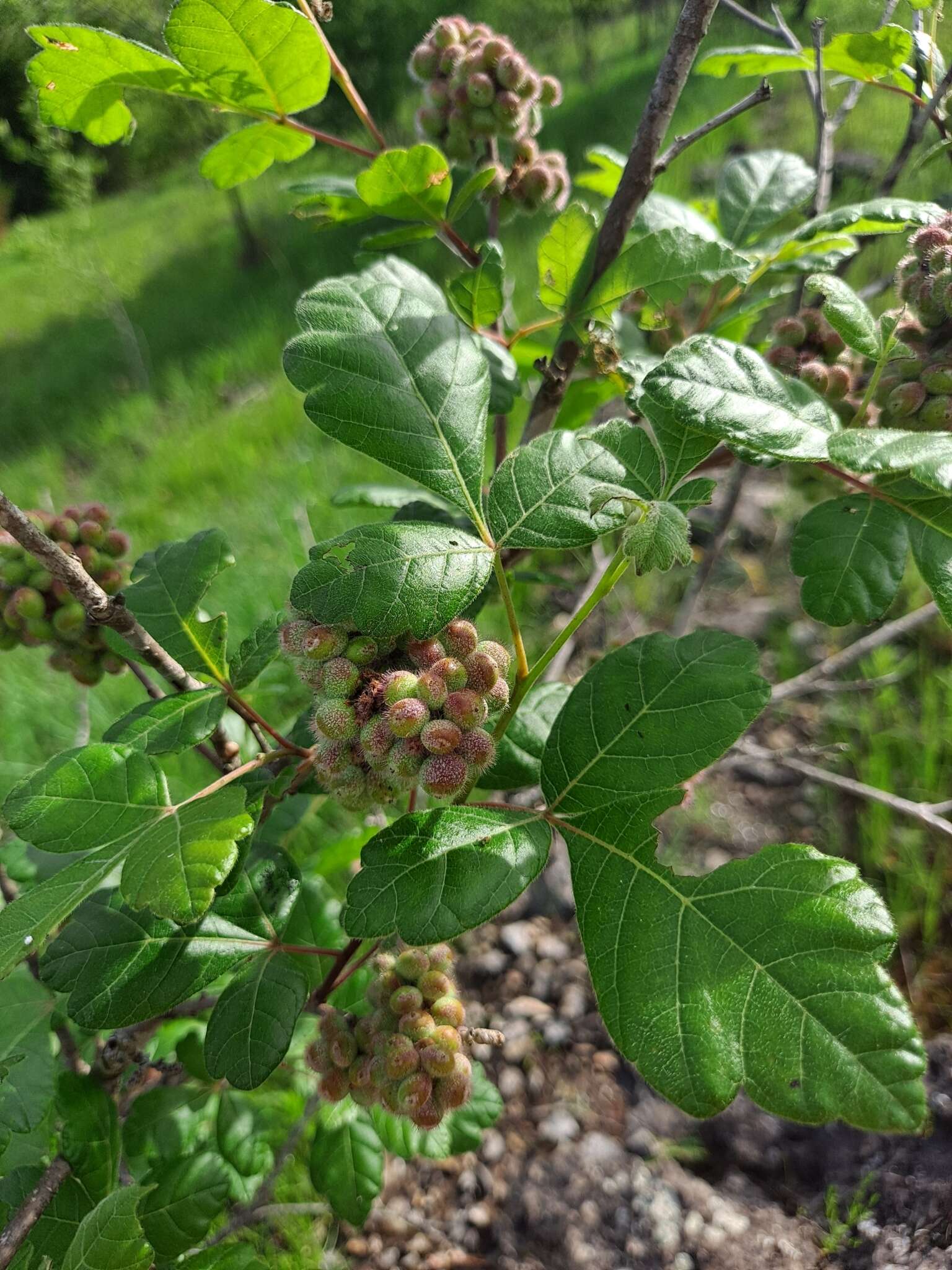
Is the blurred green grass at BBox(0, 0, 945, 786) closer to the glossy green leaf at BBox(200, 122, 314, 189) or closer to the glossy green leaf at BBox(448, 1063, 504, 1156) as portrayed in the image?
the glossy green leaf at BBox(200, 122, 314, 189)

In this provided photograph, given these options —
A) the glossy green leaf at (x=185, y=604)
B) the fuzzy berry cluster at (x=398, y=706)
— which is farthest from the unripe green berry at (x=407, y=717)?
the glossy green leaf at (x=185, y=604)

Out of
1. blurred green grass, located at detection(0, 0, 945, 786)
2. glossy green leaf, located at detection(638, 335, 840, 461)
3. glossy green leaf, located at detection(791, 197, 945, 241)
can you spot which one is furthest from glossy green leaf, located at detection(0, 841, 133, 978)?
blurred green grass, located at detection(0, 0, 945, 786)

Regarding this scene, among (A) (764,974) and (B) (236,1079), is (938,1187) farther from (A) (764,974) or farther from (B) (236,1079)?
(B) (236,1079)

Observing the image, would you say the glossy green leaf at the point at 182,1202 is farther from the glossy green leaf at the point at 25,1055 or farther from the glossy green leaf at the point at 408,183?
the glossy green leaf at the point at 408,183

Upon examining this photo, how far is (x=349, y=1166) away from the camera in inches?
46.3

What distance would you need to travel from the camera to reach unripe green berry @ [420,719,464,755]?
2.17ft

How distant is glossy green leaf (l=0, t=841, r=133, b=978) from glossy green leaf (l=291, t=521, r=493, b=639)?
274mm

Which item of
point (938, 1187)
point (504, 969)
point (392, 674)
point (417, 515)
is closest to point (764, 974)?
point (392, 674)

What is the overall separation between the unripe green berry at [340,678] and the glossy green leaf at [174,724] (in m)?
0.17

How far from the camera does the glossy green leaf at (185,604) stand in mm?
908

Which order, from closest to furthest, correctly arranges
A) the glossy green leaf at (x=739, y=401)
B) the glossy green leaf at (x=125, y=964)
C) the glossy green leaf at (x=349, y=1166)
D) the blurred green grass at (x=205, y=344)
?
1. the glossy green leaf at (x=739, y=401)
2. the glossy green leaf at (x=125, y=964)
3. the glossy green leaf at (x=349, y=1166)
4. the blurred green grass at (x=205, y=344)

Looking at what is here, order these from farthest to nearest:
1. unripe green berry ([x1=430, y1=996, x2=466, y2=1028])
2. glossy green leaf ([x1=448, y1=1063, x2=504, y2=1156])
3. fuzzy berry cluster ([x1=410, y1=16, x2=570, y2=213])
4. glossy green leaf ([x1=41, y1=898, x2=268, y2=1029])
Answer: glossy green leaf ([x1=448, y1=1063, x2=504, y2=1156]) < fuzzy berry cluster ([x1=410, y1=16, x2=570, y2=213]) < unripe green berry ([x1=430, y1=996, x2=466, y2=1028]) < glossy green leaf ([x1=41, y1=898, x2=268, y2=1029])

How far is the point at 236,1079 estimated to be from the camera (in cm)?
81

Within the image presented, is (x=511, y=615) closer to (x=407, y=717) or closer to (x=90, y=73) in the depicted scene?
(x=407, y=717)
